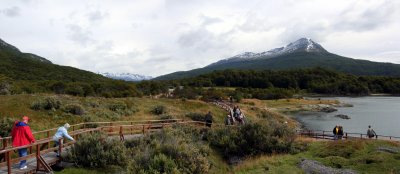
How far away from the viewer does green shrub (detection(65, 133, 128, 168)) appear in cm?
1559

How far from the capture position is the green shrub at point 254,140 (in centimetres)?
2187

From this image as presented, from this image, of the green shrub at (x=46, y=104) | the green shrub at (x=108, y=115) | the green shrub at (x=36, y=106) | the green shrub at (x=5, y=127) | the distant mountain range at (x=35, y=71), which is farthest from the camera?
the distant mountain range at (x=35, y=71)

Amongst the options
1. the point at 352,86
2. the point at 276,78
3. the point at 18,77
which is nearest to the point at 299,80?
the point at 276,78

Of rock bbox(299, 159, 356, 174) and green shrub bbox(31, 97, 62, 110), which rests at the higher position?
green shrub bbox(31, 97, 62, 110)

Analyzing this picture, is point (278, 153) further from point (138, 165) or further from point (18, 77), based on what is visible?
point (18, 77)

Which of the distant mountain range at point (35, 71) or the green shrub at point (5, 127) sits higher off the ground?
the distant mountain range at point (35, 71)

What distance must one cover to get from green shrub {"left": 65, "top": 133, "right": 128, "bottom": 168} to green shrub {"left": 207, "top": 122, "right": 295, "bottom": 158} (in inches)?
311

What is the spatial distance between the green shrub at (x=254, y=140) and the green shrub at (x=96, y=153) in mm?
7889

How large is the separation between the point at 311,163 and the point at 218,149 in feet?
23.2

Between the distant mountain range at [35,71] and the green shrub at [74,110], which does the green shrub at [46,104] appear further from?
the distant mountain range at [35,71]

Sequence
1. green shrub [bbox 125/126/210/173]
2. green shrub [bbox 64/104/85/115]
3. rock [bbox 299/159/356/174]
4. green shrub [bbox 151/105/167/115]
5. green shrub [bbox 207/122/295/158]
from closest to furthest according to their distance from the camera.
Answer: green shrub [bbox 125/126/210/173], rock [bbox 299/159/356/174], green shrub [bbox 207/122/295/158], green shrub [bbox 64/104/85/115], green shrub [bbox 151/105/167/115]

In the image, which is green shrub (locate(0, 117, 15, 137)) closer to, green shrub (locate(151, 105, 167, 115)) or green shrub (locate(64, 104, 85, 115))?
green shrub (locate(64, 104, 85, 115))

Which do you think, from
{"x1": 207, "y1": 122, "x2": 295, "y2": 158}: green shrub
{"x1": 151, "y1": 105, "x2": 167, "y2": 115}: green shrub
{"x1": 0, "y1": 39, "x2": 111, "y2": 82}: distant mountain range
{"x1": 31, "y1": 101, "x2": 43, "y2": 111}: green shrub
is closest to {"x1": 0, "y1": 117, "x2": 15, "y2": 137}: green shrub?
{"x1": 31, "y1": 101, "x2": 43, "y2": 111}: green shrub

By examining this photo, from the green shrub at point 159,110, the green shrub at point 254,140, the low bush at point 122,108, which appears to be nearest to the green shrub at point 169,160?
the green shrub at point 254,140
